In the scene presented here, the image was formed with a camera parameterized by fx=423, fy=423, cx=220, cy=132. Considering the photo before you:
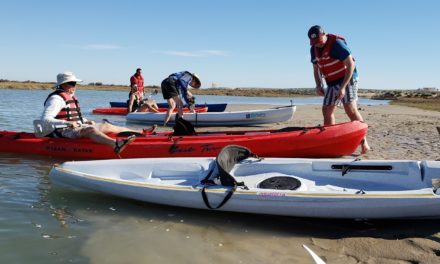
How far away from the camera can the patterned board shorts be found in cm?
615

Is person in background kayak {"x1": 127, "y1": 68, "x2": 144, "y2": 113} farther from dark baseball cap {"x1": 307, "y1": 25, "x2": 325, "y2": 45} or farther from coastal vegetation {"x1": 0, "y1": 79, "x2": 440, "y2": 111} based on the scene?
dark baseball cap {"x1": 307, "y1": 25, "x2": 325, "y2": 45}

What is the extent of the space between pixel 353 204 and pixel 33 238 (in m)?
2.63

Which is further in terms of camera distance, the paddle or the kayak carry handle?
the paddle

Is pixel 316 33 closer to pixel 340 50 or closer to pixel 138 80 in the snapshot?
pixel 340 50

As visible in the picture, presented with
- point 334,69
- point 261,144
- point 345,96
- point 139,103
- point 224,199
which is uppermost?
point 334,69

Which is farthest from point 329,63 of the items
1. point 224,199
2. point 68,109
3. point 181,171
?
point 68,109

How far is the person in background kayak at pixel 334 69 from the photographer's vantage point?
590cm

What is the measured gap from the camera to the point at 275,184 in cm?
410

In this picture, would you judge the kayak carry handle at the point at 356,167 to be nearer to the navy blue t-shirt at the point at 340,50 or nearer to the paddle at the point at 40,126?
the navy blue t-shirt at the point at 340,50

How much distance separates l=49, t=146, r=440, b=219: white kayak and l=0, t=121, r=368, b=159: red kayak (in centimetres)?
113

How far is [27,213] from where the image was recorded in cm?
401

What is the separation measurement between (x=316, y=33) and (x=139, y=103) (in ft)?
32.8

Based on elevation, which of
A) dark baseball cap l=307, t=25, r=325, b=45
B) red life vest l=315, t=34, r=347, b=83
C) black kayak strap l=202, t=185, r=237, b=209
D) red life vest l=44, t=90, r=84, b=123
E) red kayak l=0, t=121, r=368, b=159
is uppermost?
dark baseball cap l=307, t=25, r=325, b=45

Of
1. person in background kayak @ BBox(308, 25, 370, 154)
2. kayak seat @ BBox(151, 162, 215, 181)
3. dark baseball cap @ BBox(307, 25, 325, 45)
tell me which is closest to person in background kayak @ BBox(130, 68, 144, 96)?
person in background kayak @ BBox(308, 25, 370, 154)
